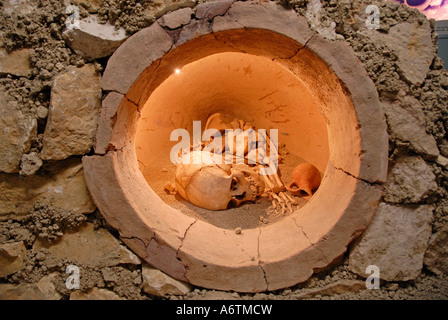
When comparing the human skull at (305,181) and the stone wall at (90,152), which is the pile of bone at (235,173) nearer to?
the human skull at (305,181)

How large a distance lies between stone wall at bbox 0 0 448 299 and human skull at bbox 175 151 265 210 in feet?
4.29

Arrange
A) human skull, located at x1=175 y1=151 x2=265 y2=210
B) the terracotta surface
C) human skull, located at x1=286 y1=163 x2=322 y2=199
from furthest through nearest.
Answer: human skull, located at x1=286 y1=163 x2=322 y2=199, human skull, located at x1=175 y1=151 x2=265 y2=210, the terracotta surface

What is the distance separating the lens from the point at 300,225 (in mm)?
2564

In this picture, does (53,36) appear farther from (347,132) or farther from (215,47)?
(347,132)

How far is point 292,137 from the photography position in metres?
4.55

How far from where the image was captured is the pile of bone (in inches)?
136

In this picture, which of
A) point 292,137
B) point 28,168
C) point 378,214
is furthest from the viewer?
point 292,137

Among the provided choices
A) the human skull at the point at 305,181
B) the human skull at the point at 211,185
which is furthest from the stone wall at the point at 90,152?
the human skull at the point at 305,181

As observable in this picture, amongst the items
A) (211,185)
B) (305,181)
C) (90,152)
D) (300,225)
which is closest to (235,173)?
(211,185)

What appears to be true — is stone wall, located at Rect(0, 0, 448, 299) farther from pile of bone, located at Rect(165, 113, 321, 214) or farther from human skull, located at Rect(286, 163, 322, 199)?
human skull, located at Rect(286, 163, 322, 199)

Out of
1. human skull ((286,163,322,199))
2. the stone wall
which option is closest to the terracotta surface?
the stone wall

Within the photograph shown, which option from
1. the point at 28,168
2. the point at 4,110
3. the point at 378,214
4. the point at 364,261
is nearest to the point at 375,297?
the point at 364,261

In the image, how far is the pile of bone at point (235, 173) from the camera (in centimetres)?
344

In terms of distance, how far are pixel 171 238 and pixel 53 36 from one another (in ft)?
5.60
